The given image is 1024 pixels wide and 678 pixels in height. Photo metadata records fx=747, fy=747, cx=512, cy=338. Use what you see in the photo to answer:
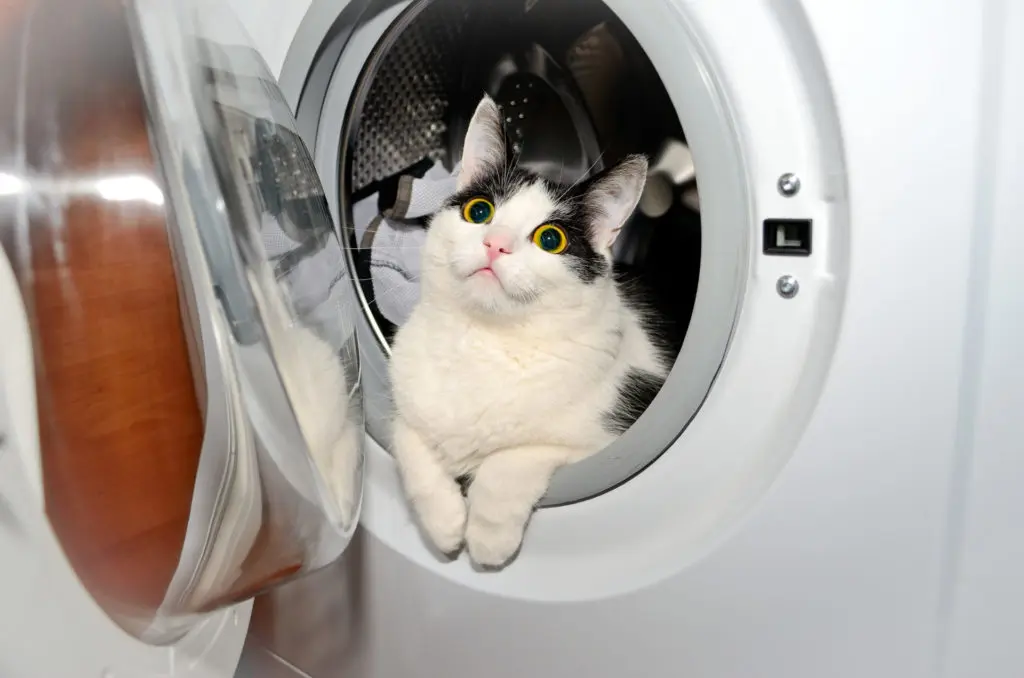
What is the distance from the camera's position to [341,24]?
3.23ft

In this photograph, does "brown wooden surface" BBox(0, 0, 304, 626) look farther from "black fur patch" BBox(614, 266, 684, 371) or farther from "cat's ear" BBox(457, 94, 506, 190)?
"black fur patch" BBox(614, 266, 684, 371)

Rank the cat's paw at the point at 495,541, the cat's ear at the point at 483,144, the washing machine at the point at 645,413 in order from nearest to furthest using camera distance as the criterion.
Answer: the washing machine at the point at 645,413 < the cat's paw at the point at 495,541 < the cat's ear at the point at 483,144

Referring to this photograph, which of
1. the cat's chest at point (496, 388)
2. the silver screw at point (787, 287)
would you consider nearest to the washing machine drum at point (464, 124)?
the cat's chest at point (496, 388)

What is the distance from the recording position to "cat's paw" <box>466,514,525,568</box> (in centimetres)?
88

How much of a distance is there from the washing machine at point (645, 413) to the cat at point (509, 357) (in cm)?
6

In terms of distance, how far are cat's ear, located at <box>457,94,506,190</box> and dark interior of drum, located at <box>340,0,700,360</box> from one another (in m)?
0.16

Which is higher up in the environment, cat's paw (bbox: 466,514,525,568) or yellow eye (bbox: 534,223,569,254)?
yellow eye (bbox: 534,223,569,254)

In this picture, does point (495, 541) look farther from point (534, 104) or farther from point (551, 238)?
point (534, 104)

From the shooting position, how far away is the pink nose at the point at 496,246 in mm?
932

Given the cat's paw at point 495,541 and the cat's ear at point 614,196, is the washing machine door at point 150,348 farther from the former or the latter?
the cat's ear at point 614,196

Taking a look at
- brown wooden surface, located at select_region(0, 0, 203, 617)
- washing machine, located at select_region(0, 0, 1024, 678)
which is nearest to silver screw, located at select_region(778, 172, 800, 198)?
washing machine, located at select_region(0, 0, 1024, 678)

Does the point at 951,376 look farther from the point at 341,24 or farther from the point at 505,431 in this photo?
the point at 341,24

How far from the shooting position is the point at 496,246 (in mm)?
934

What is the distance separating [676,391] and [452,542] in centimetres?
34
